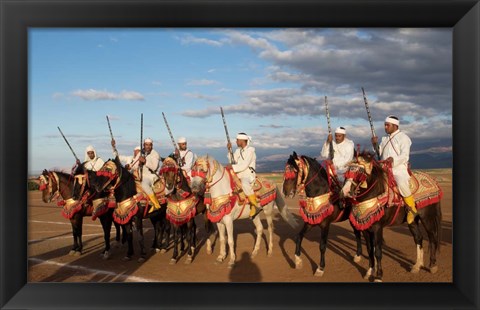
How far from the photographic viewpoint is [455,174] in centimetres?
586

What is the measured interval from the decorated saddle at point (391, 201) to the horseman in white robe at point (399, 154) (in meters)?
0.15

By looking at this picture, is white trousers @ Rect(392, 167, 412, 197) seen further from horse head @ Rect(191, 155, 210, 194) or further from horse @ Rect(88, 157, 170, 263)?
horse @ Rect(88, 157, 170, 263)

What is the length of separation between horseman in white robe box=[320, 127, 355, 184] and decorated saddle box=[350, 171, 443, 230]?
3.49 ft

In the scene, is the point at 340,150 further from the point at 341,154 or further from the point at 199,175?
the point at 199,175

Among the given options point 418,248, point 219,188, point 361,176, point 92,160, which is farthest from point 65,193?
point 418,248

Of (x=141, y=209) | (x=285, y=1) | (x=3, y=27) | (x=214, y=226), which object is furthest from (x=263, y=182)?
(x=3, y=27)

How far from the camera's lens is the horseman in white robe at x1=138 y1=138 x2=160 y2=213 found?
10031mm

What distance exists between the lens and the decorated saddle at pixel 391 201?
24.2 ft

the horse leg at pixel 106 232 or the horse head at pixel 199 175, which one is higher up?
the horse head at pixel 199 175

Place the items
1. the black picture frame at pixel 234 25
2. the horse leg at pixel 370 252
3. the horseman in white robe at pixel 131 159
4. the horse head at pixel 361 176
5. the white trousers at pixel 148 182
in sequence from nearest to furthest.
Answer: the black picture frame at pixel 234 25, the horse head at pixel 361 176, the horse leg at pixel 370 252, the white trousers at pixel 148 182, the horseman in white robe at pixel 131 159

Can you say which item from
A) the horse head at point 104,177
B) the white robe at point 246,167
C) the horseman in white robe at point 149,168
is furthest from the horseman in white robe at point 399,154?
the horse head at point 104,177

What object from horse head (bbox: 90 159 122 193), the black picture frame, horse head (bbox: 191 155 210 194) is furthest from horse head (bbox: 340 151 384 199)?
horse head (bbox: 90 159 122 193)

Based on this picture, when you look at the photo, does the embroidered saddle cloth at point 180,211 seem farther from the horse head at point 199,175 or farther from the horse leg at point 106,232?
the horse leg at point 106,232

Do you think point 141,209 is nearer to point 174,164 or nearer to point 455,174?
point 174,164
